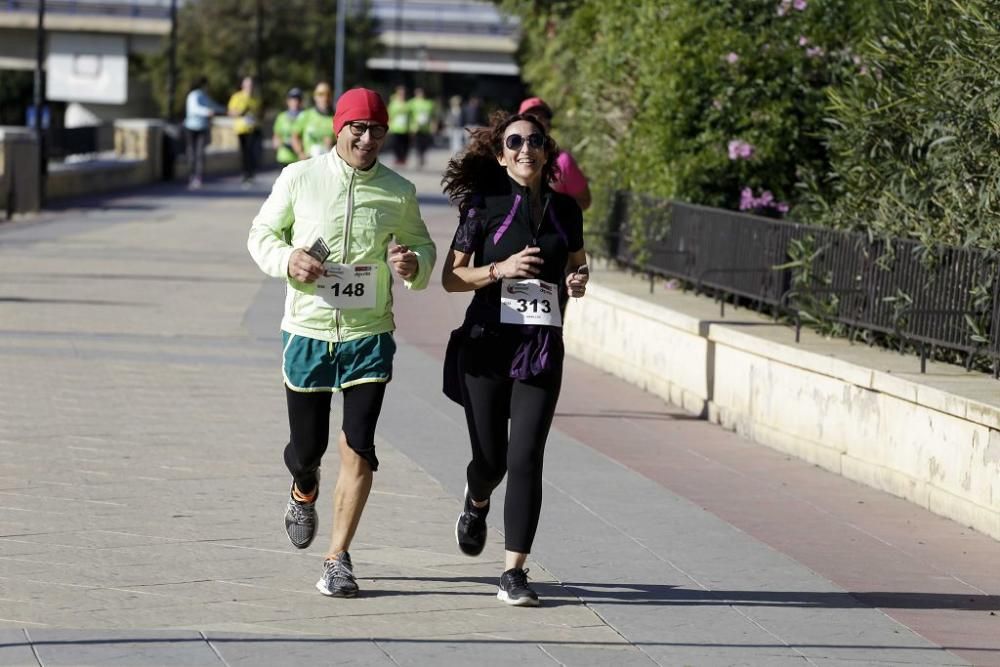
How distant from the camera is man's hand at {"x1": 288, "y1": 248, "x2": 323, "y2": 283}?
6613mm

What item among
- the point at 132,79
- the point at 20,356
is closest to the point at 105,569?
the point at 20,356

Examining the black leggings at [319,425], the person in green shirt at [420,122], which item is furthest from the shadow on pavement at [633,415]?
the person in green shirt at [420,122]

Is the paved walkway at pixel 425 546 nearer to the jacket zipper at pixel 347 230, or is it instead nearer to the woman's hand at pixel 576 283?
the jacket zipper at pixel 347 230

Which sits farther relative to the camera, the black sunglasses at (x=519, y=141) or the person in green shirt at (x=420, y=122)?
the person in green shirt at (x=420, y=122)

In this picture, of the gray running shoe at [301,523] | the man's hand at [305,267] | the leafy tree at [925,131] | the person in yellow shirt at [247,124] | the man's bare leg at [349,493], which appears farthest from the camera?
the person in yellow shirt at [247,124]

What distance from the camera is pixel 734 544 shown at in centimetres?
812

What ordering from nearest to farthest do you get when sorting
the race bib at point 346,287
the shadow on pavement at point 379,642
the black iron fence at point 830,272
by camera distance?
the shadow on pavement at point 379,642
the race bib at point 346,287
the black iron fence at point 830,272

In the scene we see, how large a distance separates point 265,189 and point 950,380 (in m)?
26.4

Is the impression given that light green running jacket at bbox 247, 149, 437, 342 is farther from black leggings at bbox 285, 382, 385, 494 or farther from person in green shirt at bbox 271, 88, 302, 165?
person in green shirt at bbox 271, 88, 302, 165

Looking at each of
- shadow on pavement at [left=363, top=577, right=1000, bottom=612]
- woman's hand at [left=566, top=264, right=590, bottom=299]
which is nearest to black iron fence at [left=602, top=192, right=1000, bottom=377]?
shadow on pavement at [left=363, top=577, right=1000, bottom=612]

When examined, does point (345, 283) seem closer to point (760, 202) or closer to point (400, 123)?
point (760, 202)

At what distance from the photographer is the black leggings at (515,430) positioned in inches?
272

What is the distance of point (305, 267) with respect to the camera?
662 cm

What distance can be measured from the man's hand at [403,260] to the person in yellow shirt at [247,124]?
2706cm
